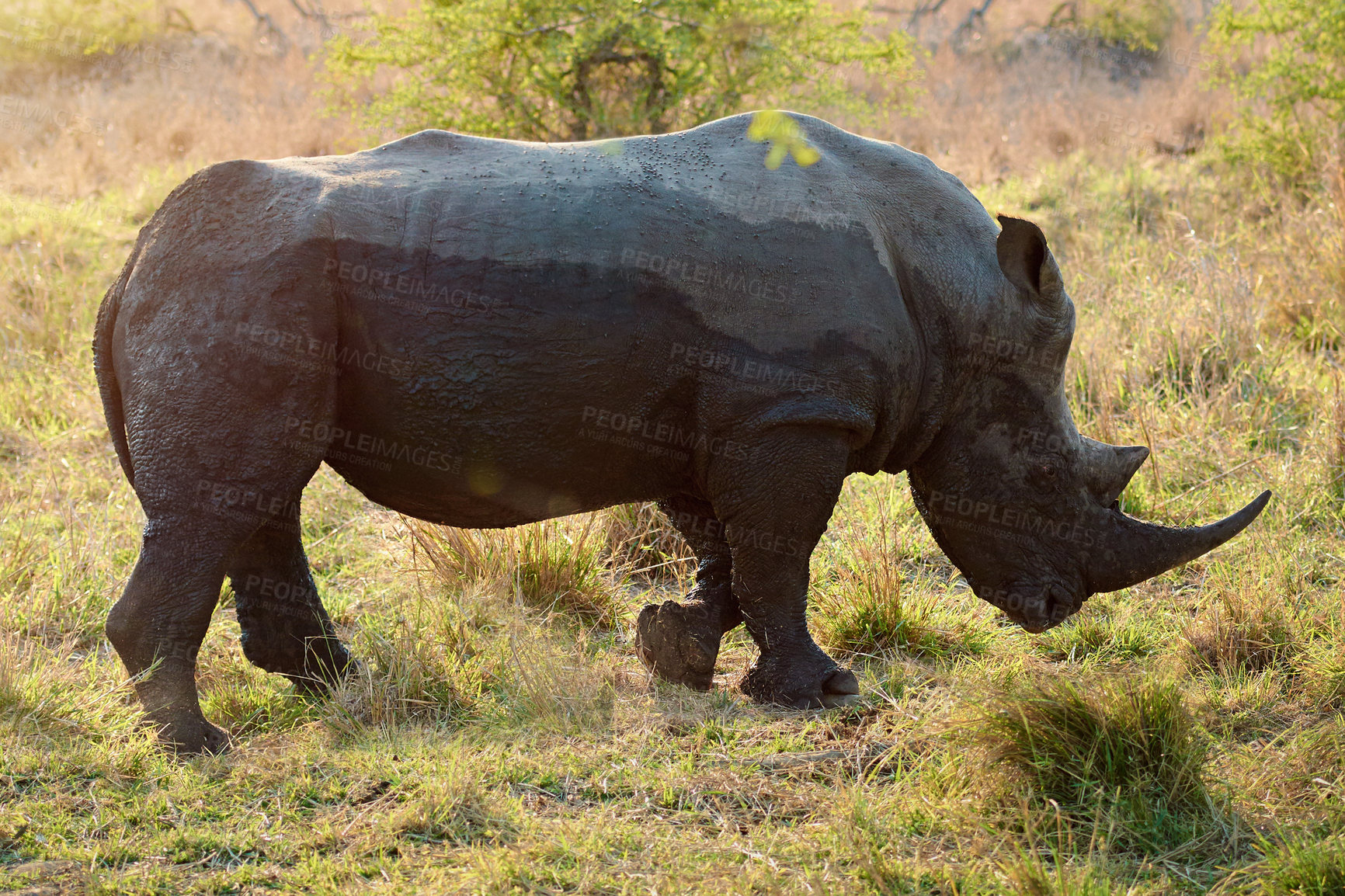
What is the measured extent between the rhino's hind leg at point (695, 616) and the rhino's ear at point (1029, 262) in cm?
127

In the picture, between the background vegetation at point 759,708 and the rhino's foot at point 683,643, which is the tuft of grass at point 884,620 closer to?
the background vegetation at point 759,708

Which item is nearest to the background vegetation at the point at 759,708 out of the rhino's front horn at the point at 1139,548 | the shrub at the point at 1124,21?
the rhino's front horn at the point at 1139,548

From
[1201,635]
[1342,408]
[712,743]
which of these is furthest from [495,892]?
[1342,408]

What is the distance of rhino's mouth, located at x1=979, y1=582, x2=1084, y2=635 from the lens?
3975 millimetres

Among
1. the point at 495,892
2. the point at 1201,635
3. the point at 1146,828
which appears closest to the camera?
the point at 495,892

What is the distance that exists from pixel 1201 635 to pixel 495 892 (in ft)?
9.13

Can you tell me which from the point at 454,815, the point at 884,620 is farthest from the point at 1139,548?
the point at 454,815

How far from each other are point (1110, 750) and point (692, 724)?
1.27m

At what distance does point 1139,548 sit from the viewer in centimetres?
393

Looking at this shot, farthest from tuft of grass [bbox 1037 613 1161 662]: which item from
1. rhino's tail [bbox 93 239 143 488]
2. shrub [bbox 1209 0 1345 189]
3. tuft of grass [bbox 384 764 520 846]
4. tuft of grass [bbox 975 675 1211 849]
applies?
shrub [bbox 1209 0 1345 189]

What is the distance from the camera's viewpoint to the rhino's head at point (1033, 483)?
3807 millimetres

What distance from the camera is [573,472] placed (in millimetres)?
3584

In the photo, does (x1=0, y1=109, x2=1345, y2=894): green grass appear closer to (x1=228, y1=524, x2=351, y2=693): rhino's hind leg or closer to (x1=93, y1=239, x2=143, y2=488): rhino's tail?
(x1=228, y1=524, x2=351, y2=693): rhino's hind leg

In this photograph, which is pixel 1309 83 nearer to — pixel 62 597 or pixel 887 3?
pixel 62 597
